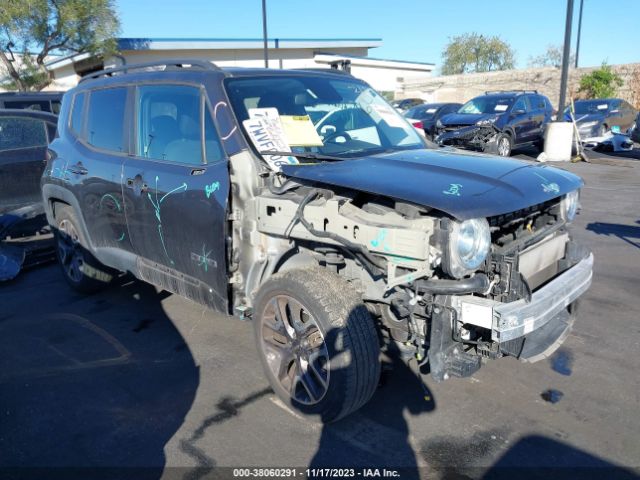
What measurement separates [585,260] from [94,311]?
167 inches

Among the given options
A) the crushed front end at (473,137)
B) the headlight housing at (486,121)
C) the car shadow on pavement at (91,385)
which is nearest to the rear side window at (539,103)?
the headlight housing at (486,121)

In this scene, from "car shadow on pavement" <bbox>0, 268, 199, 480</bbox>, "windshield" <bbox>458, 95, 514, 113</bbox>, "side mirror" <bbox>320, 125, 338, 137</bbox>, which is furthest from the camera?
"windshield" <bbox>458, 95, 514, 113</bbox>

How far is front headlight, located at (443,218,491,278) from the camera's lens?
102 inches

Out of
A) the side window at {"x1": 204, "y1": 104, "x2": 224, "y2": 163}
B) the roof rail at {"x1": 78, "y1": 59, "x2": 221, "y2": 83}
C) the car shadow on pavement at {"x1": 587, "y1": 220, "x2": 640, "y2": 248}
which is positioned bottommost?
the car shadow on pavement at {"x1": 587, "y1": 220, "x2": 640, "y2": 248}

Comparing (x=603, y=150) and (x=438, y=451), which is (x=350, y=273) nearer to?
(x=438, y=451)

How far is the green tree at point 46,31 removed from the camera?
20047 millimetres

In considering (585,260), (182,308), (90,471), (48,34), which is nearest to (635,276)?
(585,260)

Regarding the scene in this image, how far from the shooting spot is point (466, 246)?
2.65m

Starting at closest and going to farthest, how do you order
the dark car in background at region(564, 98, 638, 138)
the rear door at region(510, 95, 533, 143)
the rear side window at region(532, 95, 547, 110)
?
the rear door at region(510, 95, 533, 143), the rear side window at region(532, 95, 547, 110), the dark car in background at region(564, 98, 638, 138)

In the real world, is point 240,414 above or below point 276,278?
below

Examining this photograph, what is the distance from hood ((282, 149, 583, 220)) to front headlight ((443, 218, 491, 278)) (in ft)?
0.34

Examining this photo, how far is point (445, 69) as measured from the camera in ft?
234

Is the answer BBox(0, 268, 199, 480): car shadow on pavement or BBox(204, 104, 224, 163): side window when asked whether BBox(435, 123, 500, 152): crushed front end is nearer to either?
BBox(0, 268, 199, 480): car shadow on pavement

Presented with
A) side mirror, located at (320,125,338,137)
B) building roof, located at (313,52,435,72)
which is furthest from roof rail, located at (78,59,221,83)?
building roof, located at (313,52,435,72)
